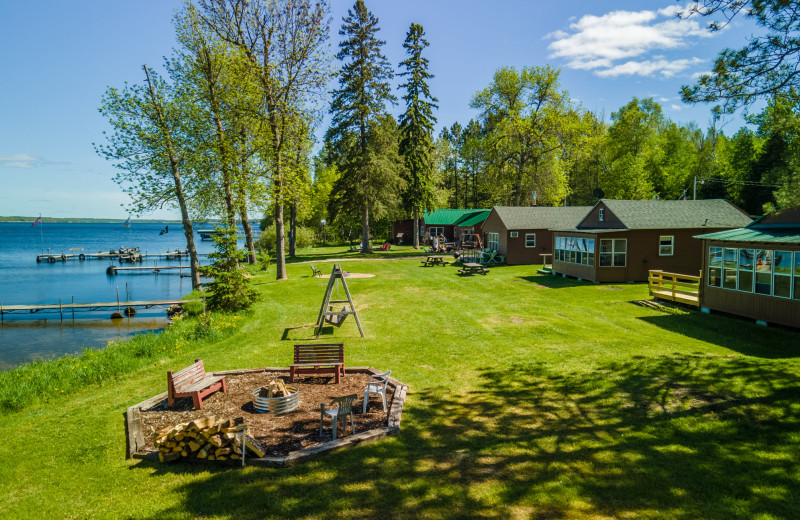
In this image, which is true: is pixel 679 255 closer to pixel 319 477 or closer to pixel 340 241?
pixel 319 477

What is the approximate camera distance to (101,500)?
20.4ft

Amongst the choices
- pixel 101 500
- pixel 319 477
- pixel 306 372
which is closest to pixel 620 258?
pixel 306 372

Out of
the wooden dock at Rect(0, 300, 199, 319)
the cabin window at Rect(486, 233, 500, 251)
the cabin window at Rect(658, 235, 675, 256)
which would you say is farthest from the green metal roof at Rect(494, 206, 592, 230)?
the wooden dock at Rect(0, 300, 199, 319)

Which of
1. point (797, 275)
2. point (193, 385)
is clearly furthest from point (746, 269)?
point (193, 385)

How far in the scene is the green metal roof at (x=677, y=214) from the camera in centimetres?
2614

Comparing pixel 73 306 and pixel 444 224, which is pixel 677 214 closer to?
pixel 444 224

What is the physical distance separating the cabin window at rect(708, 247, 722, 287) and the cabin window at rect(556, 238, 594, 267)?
26.7 ft

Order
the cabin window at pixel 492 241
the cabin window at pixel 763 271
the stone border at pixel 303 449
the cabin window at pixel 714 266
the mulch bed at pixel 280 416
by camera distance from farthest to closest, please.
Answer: the cabin window at pixel 492 241 → the cabin window at pixel 714 266 → the cabin window at pixel 763 271 → the mulch bed at pixel 280 416 → the stone border at pixel 303 449

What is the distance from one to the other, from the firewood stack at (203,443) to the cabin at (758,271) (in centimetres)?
1762

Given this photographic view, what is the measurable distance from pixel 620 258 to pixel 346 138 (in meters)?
29.1

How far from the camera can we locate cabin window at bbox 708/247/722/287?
57.8 feet

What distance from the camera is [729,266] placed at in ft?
56.3

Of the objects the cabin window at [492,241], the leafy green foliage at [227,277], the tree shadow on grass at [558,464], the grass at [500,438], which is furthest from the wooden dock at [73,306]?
the cabin window at [492,241]

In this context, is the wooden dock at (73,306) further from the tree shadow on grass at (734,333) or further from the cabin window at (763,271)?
the cabin window at (763,271)
